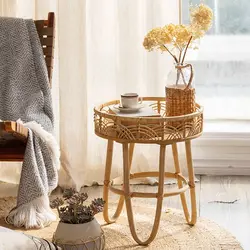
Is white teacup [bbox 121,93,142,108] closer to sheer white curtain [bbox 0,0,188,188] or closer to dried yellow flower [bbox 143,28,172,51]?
dried yellow flower [bbox 143,28,172,51]

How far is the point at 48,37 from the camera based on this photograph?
361cm

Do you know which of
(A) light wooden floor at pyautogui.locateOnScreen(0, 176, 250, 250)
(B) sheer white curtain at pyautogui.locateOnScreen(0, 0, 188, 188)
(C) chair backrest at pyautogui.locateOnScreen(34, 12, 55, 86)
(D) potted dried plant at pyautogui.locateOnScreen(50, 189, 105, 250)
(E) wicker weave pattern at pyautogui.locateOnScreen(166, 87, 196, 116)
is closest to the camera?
(D) potted dried plant at pyautogui.locateOnScreen(50, 189, 105, 250)

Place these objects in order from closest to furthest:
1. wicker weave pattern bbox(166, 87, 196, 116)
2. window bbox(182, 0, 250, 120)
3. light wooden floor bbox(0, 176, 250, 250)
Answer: wicker weave pattern bbox(166, 87, 196, 116), light wooden floor bbox(0, 176, 250, 250), window bbox(182, 0, 250, 120)

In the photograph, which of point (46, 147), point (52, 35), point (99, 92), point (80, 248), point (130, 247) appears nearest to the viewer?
point (80, 248)

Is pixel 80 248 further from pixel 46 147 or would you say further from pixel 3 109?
pixel 3 109

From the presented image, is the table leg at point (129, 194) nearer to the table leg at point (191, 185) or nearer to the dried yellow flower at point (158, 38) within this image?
the table leg at point (191, 185)

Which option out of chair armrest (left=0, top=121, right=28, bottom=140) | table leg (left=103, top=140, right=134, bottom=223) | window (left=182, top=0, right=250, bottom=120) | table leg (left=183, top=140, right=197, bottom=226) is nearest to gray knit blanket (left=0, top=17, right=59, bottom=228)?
chair armrest (left=0, top=121, right=28, bottom=140)

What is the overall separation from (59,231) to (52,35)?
1.14m

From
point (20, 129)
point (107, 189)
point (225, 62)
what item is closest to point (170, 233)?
point (107, 189)

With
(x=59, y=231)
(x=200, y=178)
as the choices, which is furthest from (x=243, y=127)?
(x=59, y=231)

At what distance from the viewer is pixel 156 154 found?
3918 mm

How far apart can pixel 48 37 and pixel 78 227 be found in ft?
3.82

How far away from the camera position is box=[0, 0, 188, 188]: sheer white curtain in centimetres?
377

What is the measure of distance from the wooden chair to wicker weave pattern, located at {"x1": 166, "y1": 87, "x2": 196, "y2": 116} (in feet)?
2.10
